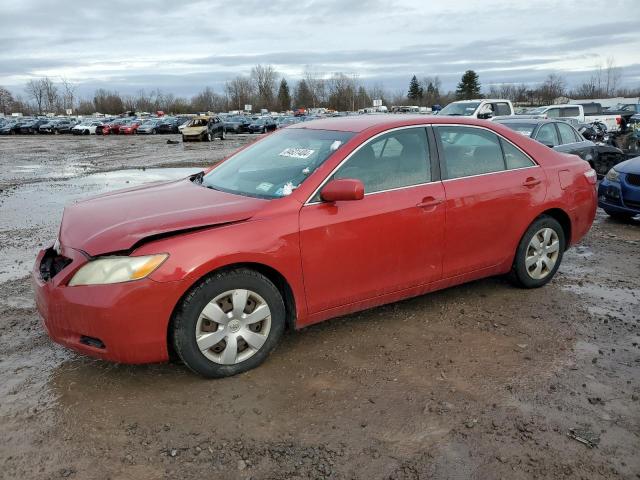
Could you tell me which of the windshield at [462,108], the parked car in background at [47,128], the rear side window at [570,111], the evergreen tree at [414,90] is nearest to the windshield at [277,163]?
the windshield at [462,108]

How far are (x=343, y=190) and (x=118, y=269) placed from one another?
58.8 inches

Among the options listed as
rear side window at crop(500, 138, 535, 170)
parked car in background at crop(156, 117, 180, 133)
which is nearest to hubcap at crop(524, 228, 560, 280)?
rear side window at crop(500, 138, 535, 170)

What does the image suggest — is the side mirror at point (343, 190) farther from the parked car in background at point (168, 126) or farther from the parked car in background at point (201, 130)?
the parked car in background at point (168, 126)

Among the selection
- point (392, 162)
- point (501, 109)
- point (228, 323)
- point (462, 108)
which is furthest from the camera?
point (501, 109)

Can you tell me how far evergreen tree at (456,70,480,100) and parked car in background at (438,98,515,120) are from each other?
75002mm

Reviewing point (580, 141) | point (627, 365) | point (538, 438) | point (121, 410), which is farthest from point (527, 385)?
point (580, 141)

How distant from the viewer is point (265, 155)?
4.61 meters

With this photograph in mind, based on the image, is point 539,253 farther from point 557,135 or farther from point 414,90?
point 414,90

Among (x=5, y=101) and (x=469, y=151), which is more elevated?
(x=5, y=101)

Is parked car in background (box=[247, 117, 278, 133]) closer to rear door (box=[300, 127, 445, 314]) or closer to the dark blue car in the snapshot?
the dark blue car

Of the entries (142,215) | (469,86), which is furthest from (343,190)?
(469,86)

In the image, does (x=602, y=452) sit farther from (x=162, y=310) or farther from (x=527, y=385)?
(x=162, y=310)

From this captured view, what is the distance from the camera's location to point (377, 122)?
14.5 ft

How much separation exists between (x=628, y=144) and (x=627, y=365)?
51.3 feet
